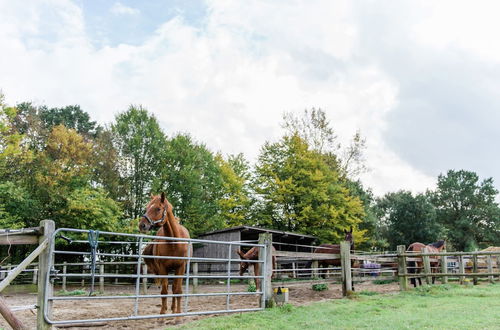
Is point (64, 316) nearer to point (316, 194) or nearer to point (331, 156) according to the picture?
point (316, 194)

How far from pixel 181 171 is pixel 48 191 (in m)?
9.41

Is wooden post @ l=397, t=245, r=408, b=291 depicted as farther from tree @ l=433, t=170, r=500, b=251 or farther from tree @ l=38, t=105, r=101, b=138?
tree @ l=433, t=170, r=500, b=251

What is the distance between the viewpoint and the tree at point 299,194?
2622 centimetres

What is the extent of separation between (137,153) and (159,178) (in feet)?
8.58

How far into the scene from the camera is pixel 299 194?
87.1ft

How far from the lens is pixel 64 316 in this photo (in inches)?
283

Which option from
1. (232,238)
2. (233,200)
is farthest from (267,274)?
(233,200)

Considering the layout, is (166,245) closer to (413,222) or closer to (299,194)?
(299,194)

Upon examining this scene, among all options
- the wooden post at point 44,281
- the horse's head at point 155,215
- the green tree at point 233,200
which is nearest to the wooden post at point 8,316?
the wooden post at point 44,281

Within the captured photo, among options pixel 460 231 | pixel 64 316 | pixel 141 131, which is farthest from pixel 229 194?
pixel 460 231

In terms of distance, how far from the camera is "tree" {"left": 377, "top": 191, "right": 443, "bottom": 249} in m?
38.1

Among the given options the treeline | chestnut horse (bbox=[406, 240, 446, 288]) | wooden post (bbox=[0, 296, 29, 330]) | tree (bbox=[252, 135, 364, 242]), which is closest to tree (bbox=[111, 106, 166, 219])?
the treeline

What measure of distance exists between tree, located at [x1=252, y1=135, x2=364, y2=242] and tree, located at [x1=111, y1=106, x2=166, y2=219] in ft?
24.7

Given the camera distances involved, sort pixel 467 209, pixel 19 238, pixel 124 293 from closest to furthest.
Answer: pixel 19 238 → pixel 124 293 → pixel 467 209
